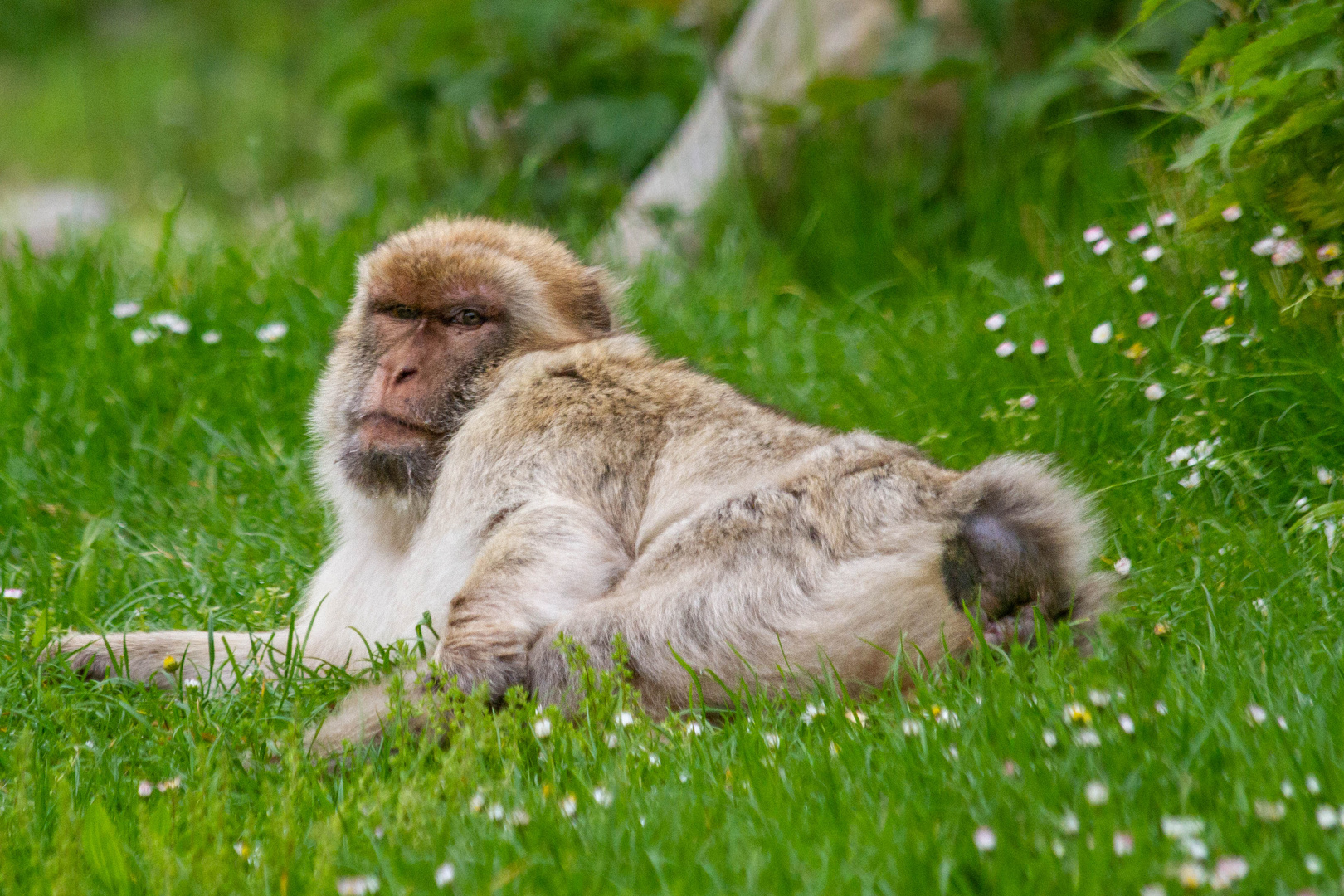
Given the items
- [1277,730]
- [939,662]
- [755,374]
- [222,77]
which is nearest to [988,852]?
[1277,730]

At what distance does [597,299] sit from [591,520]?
35.3 inches

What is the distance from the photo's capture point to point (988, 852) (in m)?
2.19

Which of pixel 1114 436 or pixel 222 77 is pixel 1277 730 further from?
pixel 222 77

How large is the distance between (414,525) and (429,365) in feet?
1.28

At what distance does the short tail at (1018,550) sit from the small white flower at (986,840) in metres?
0.80

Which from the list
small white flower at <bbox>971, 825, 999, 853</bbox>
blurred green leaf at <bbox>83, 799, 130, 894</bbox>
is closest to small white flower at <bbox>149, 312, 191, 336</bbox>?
blurred green leaf at <bbox>83, 799, 130, 894</bbox>

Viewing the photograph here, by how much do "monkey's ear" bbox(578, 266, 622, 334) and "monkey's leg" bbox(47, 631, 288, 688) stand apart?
1.14 m

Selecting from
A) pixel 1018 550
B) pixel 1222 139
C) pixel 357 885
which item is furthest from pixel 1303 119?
pixel 357 885

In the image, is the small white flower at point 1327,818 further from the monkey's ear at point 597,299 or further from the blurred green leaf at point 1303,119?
the monkey's ear at point 597,299

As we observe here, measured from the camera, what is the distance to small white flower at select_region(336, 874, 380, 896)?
2232 millimetres

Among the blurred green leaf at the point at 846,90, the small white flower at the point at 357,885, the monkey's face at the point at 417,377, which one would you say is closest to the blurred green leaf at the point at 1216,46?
the monkey's face at the point at 417,377

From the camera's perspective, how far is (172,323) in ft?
17.2

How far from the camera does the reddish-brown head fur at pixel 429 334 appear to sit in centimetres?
351

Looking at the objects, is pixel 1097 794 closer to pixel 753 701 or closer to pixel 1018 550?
pixel 1018 550
